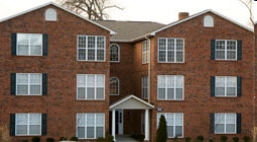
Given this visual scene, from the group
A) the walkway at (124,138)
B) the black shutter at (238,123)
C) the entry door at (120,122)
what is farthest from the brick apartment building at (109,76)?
the entry door at (120,122)

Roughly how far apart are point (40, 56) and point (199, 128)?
12.2m

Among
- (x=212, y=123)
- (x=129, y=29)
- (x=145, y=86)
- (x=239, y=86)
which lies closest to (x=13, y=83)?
(x=145, y=86)

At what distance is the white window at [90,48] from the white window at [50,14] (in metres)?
2.14

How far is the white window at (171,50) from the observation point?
42.2 m

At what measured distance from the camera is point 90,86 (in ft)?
134

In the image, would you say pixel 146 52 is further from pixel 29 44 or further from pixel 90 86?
pixel 29 44

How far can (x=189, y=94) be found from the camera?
4253 centimetres

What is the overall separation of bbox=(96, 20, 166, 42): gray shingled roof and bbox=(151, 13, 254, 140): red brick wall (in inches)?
193

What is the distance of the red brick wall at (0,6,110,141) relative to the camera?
39.4 metres

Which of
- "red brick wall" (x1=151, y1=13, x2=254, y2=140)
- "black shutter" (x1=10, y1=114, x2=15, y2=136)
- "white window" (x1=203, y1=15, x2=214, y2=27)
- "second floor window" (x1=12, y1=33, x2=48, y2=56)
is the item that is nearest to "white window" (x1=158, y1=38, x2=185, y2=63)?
"red brick wall" (x1=151, y1=13, x2=254, y2=140)

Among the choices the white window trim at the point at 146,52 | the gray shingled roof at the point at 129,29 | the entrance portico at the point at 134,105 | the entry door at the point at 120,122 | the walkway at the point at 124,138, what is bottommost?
the walkway at the point at 124,138

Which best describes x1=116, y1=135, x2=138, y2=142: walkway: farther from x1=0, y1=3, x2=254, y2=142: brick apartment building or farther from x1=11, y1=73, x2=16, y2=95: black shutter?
x1=11, y1=73, x2=16, y2=95: black shutter

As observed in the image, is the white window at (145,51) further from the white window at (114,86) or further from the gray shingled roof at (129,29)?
the white window at (114,86)

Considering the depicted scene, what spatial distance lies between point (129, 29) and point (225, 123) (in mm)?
12147
